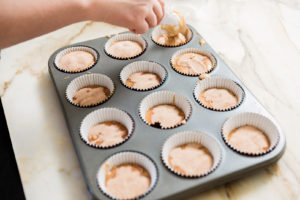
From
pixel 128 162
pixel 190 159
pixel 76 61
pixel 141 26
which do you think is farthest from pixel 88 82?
pixel 190 159

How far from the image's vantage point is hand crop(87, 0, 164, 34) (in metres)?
1.15

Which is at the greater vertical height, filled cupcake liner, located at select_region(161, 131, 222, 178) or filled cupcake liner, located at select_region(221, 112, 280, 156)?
filled cupcake liner, located at select_region(221, 112, 280, 156)

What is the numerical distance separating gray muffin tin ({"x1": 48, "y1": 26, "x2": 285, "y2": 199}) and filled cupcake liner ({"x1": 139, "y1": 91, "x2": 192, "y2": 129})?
0.02m

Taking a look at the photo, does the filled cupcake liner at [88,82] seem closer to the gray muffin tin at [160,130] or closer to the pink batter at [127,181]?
the gray muffin tin at [160,130]

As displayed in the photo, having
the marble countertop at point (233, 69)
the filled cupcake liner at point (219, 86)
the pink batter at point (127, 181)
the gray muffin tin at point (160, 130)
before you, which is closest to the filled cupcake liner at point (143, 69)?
the gray muffin tin at point (160, 130)

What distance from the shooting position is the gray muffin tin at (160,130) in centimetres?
94

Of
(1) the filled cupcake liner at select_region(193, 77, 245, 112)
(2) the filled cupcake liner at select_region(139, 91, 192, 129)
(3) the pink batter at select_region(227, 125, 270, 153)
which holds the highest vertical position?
(1) the filled cupcake liner at select_region(193, 77, 245, 112)

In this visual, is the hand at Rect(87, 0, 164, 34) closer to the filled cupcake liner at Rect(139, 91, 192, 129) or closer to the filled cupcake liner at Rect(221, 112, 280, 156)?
the filled cupcake liner at Rect(139, 91, 192, 129)

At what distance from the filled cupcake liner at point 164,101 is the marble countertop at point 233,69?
27 cm

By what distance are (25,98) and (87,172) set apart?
1.58 ft

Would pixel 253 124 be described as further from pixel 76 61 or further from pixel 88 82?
pixel 76 61

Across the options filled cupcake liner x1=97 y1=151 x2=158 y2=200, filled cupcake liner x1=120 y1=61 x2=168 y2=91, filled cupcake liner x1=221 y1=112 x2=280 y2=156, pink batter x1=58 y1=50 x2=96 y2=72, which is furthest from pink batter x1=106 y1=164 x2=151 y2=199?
pink batter x1=58 y1=50 x2=96 y2=72

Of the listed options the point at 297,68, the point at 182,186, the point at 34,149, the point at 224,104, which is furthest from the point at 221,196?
the point at 297,68

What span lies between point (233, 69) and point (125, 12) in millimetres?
498
